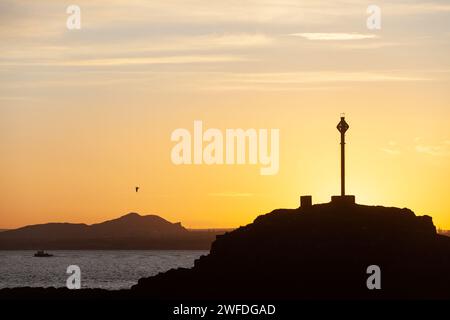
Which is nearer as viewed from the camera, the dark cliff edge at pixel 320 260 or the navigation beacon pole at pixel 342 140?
the dark cliff edge at pixel 320 260

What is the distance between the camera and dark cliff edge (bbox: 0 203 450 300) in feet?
249

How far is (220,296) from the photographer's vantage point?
7681 centimetres

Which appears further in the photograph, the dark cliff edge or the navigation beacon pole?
the navigation beacon pole

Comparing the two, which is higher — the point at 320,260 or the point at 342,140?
the point at 342,140

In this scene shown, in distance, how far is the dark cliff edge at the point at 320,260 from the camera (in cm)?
7575

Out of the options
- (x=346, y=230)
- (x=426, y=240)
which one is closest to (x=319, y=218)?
(x=346, y=230)

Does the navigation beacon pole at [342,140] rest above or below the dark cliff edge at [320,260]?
above

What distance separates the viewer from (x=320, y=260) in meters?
77.2

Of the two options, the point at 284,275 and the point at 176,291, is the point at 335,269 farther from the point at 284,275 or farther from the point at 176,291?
the point at 176,291

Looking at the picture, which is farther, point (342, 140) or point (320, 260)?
point (342, 140)

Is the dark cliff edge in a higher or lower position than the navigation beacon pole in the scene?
lower
